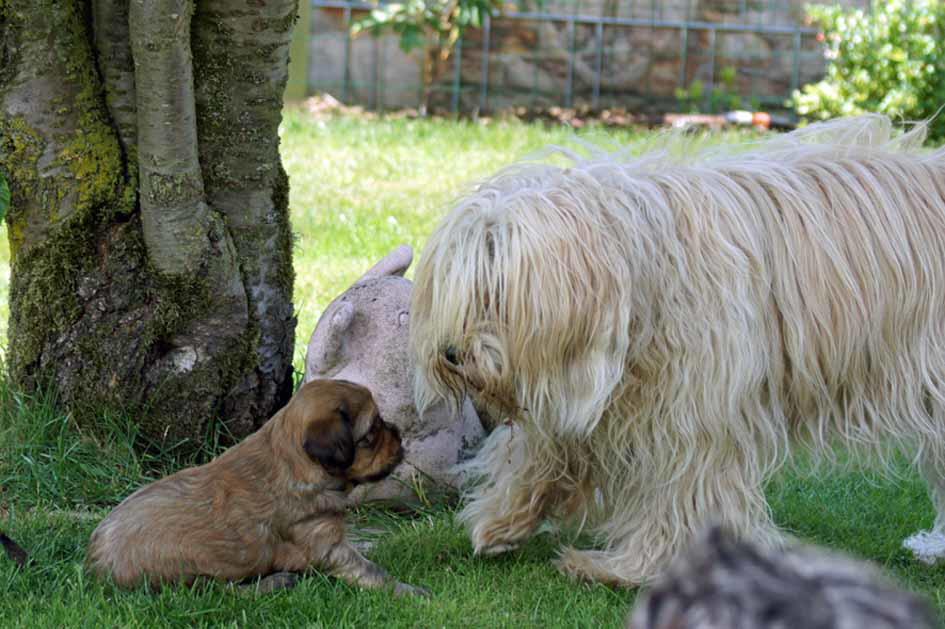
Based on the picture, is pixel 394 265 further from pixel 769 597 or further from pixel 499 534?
pixel 769 597

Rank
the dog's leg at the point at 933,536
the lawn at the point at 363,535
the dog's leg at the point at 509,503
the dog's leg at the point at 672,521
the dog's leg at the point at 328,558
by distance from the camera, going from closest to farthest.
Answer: the lawn at the point at 363,535
the dog's leg at the point at 672,521
the dog's leg at the point at 328,558
the dog's leg at the point at 509,503
the dog's leg at the point at 933,536

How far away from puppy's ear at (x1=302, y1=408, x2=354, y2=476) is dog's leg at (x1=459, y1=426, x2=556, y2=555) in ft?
1.74

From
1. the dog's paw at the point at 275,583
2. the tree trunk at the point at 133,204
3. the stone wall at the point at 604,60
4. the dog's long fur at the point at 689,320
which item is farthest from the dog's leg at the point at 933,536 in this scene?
the stone wall at the point at 604,60

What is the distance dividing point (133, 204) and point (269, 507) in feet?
4.34

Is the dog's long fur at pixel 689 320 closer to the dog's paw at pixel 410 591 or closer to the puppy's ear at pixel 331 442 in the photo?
the puppy's ear at pixel 331 442

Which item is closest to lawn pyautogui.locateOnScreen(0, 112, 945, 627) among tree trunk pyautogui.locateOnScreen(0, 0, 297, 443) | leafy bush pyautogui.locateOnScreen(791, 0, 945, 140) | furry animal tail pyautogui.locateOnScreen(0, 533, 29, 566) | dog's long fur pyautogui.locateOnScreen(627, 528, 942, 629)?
furry animal tail pyautogui.locateOnScreen(0, 533, 29, 566)

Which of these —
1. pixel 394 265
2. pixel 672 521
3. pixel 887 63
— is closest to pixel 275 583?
pixel 672 521

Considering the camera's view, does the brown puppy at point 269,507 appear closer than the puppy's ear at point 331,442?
Yes

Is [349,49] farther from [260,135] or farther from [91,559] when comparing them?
[91,559]

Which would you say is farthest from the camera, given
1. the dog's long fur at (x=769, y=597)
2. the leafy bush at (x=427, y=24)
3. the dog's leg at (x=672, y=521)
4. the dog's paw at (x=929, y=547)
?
the leafy bush at (x=427, y=24)

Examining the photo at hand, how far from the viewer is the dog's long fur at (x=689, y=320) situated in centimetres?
354

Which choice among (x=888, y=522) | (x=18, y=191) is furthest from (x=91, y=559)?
(x=888, y=522)

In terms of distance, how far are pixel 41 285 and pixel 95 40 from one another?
34.1 inches

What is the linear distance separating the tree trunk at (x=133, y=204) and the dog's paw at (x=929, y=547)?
7.85 feet
